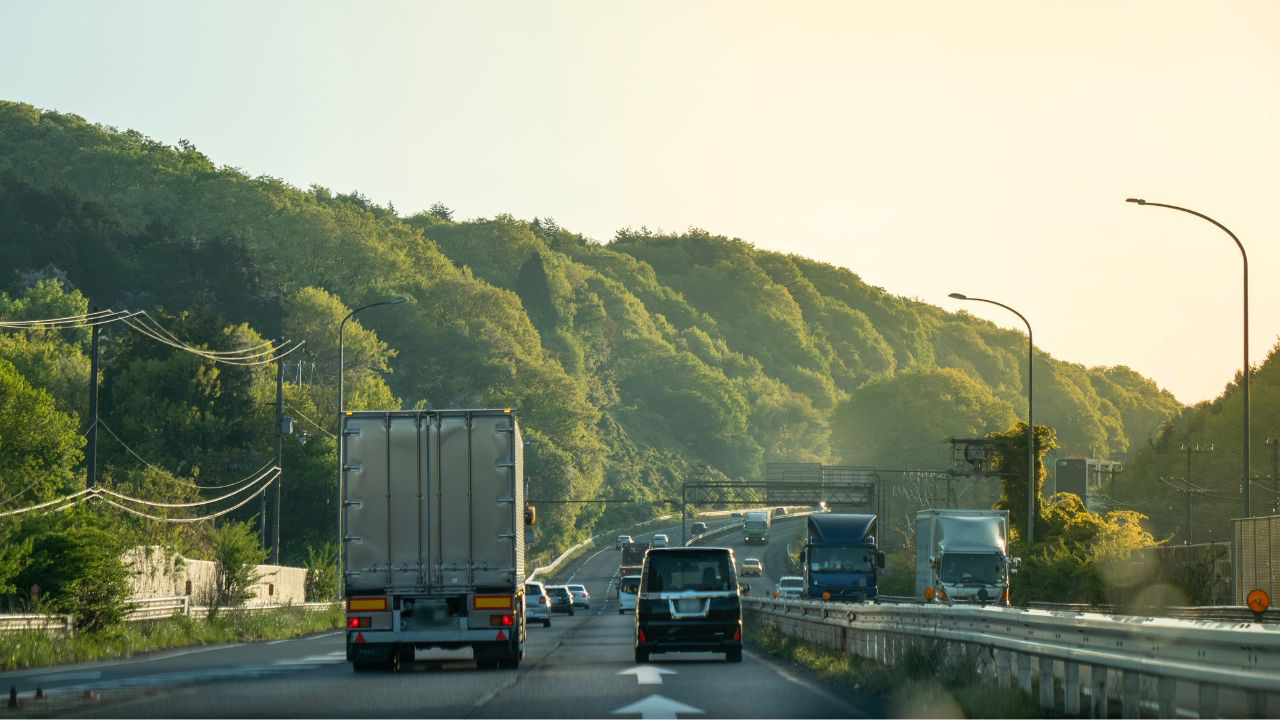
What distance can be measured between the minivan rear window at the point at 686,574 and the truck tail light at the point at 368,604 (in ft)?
16.1

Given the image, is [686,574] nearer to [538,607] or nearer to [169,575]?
[169,575]

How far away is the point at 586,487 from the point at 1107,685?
124m

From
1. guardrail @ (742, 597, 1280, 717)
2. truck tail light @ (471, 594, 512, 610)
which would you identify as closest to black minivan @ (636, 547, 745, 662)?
truck tail light @ (471, 594, 512, 610)

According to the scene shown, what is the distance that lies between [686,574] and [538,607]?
24.1 meters

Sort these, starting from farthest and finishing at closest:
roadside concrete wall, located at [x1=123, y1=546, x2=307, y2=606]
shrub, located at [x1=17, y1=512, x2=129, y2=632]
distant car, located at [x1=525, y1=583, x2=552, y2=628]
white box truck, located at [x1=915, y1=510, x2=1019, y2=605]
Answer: distant car, located at [x1=525, y1=583, x2=552, y2=628] < white box truck, located at [x1=915, y1=510, x2=1019, y2=605] < roadside concrete wall, located at [x1=123, y1=546, x2=307, y2=606] < shrub, located at [x1=17, y1=512, x2=129, y2=632]

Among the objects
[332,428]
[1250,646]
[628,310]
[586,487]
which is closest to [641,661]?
[1250,646]

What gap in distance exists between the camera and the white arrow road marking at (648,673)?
20266mm

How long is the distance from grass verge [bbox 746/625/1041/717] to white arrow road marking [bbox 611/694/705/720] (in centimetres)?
198

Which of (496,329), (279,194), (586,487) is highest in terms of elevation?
(279,194)

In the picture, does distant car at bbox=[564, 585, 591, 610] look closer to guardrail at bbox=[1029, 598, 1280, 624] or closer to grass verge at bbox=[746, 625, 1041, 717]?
guardrail at bbox=[1029, 598, 1280, 624]

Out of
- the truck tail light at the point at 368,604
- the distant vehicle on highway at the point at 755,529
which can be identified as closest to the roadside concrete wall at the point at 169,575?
the truck tail light at the point at 368,604

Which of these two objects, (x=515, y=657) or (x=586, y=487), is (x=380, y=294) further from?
(x=515, y=657)

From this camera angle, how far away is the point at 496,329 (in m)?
137

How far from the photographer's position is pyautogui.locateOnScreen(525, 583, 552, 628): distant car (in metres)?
48.8
